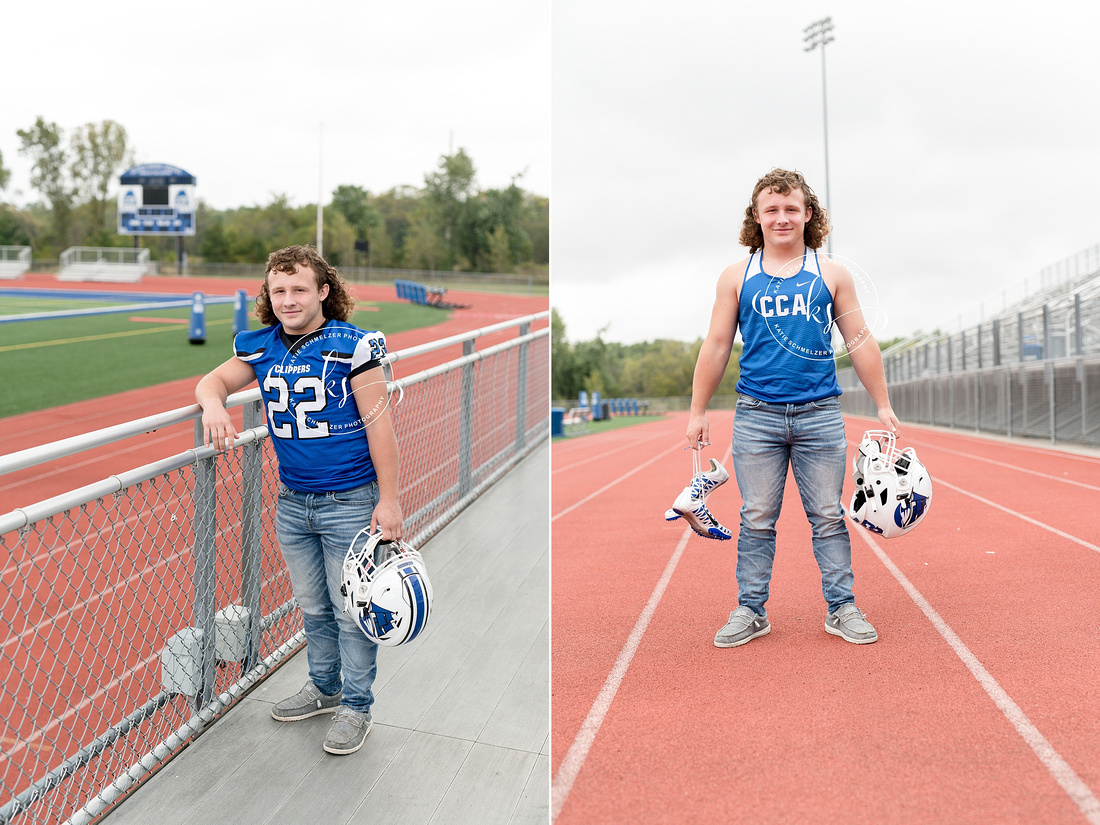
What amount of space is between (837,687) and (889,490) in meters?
0.86

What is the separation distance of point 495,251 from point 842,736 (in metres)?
55.6

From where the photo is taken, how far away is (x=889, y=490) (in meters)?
3.44

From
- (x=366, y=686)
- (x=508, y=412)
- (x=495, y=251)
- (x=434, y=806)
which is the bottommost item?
(x=434, y=806)

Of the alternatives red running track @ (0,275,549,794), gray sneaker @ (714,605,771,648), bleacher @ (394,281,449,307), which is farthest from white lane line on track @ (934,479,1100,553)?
bleacher @ (394,281,449,307)

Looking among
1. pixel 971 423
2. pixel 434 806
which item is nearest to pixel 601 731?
pixel 434 806

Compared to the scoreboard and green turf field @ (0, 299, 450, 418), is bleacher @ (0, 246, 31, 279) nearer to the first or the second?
the scoreboard

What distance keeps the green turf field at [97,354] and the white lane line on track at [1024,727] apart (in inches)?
568

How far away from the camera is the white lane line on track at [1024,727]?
231 centimetres

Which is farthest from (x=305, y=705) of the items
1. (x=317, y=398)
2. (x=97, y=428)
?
(x=97, y=428)

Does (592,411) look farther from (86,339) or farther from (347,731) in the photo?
(347,731)

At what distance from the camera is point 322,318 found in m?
2.83

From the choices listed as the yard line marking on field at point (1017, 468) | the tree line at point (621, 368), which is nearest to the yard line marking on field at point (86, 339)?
the yard line marking on field at point (1017, 468)

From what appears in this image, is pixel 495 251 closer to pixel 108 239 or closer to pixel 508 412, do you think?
pixel 108 239

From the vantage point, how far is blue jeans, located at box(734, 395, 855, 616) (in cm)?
339
